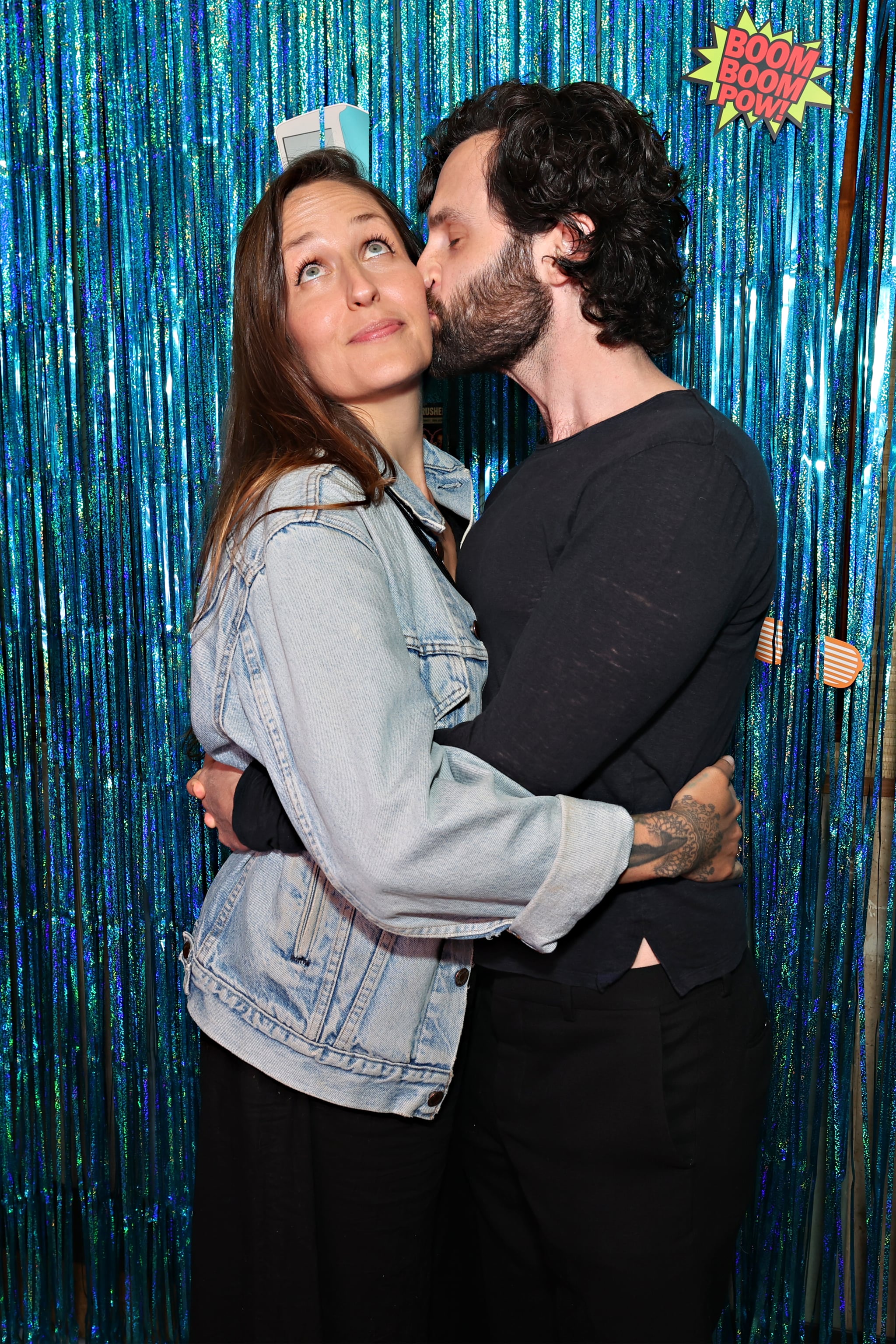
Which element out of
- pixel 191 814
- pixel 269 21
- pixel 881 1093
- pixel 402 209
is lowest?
pixel 881 1093

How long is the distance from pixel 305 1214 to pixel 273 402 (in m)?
0.95

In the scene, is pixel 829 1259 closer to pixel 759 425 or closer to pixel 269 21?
pixel 759 425

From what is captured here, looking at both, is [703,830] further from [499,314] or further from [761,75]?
[761,75]

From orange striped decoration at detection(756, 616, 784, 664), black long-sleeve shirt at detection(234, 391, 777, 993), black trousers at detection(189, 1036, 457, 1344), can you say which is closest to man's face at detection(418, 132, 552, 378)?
black long-sleeve shirt at detection(234, 391, 777, 993)

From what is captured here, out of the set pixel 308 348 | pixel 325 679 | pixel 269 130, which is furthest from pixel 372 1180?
pixel 269 130

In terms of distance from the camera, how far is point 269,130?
5.30 feet

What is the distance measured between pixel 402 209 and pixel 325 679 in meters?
1.05

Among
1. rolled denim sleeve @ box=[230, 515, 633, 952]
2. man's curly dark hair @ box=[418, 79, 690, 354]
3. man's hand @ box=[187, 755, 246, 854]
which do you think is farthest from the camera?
man's curly dark hair @ box=[418, 79, 690, 354]

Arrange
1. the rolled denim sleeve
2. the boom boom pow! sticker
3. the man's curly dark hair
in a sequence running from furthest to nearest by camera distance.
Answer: the boom boom pow! sticker
the man's curly dark hair
the rolled denim sleeve

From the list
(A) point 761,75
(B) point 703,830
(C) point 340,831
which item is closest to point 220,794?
(C) point 340,831

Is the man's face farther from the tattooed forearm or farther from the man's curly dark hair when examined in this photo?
the tattooed forearm

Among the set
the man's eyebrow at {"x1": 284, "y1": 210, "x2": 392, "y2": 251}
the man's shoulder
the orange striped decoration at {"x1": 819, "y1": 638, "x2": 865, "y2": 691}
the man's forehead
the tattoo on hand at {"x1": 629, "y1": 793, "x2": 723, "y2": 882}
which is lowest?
the tattoo on hand at {"x1": 629, "y1": 793, "x2": 723, "y2": 882}

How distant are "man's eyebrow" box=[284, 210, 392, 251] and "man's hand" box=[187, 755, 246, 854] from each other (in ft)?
2.25

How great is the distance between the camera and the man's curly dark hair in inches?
49.5
